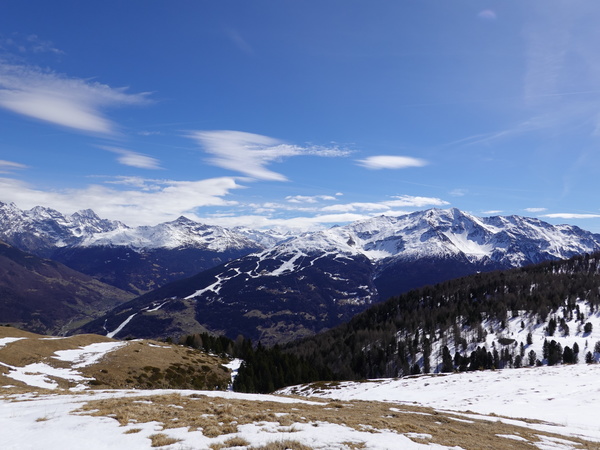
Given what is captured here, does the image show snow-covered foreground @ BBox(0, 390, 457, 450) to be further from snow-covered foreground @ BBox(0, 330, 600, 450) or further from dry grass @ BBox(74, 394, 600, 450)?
dry grass @ BBox(74, 394, 600, 450)

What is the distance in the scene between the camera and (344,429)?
846 inches

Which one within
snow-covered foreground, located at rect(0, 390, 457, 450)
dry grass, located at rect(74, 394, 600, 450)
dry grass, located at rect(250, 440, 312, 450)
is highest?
dry grass, located at rect(250, 440, 312, 450)

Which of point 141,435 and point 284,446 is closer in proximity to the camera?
point 284,446

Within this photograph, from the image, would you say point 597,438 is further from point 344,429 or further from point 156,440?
point 156,440

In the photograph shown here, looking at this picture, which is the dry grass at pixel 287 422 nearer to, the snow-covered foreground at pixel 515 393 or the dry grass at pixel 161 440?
the dry grass at pixel 161 440

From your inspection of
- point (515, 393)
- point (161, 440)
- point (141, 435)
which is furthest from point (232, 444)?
point (515, 393)

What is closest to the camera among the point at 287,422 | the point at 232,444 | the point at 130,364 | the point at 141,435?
the point at 232,444

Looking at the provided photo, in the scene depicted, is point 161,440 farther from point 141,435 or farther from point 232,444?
point 232,444

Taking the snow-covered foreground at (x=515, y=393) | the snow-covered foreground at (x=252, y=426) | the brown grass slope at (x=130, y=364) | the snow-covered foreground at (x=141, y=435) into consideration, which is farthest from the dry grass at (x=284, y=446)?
the brown grass slope at (x=130, y=364)

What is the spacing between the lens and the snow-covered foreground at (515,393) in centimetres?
3981

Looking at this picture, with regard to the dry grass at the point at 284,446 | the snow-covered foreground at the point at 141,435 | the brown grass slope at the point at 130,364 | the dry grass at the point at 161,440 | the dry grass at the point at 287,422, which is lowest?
the brown grass slope at the point at 130,364

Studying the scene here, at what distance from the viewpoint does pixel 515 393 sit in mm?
54625

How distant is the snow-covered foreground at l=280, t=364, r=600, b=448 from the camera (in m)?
39.8

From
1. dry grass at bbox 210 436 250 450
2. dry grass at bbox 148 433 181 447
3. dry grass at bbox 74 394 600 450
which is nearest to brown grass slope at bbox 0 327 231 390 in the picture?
dry grass at bbox 74 394 600 450
